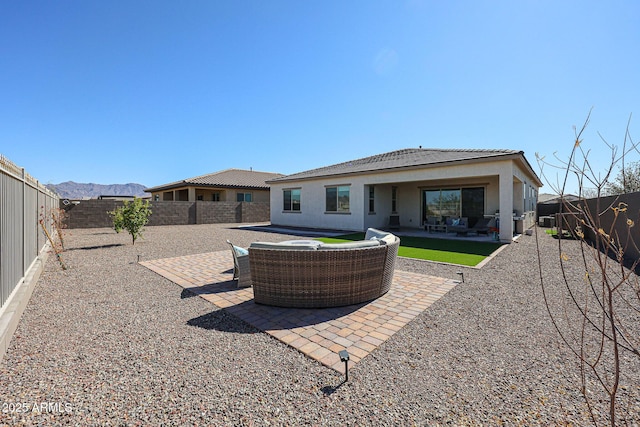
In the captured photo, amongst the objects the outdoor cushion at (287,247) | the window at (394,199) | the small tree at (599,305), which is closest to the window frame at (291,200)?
the window at (394,199)

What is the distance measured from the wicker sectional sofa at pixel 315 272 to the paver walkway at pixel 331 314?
0.54ft

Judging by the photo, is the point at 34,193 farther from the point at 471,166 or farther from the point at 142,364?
the point at 471,166

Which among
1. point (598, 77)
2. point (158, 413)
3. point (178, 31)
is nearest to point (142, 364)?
point (158, 413)

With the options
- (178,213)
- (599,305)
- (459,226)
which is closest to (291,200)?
(178,213)

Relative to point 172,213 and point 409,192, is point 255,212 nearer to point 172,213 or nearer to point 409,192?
point 172,213

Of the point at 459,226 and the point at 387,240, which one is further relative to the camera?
the point at 459,226

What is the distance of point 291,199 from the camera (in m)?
19.1

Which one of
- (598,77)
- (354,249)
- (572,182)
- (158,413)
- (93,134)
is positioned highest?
(93,134)

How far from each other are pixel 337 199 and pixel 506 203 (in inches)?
323

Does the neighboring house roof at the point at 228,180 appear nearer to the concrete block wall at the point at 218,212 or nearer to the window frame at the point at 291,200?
the concrete block wall at the point at 218,212

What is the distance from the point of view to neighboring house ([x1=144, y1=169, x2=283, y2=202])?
2530 centimetres

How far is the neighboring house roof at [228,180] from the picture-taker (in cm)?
2514

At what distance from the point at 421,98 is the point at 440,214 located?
697 centimetres

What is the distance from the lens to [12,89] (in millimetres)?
11766
